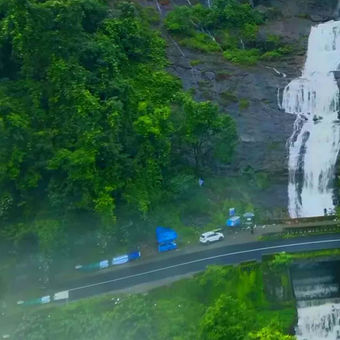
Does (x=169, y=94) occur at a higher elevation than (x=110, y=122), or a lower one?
higher

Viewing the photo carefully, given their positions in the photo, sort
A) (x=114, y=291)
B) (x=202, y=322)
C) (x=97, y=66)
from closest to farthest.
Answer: (x=202, y=322) < (x=114, y=291) < (x=97, y=66)

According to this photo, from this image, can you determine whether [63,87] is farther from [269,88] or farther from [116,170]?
[269,88]

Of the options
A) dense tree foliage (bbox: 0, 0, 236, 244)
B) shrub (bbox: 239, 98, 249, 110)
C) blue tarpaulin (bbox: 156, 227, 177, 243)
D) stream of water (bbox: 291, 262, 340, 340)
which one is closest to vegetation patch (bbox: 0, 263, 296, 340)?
stream of water (bbox: 291, 262, 340, 340)

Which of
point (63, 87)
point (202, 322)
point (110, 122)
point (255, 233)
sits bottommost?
point (202, 322)

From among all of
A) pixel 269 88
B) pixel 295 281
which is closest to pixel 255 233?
pixel 295 281

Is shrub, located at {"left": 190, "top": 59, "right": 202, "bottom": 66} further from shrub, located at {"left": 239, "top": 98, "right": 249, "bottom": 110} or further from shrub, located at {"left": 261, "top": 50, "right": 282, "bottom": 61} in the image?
shrub, located at {"left": 261, "top": 50, "right": 282, "bottom": 61}

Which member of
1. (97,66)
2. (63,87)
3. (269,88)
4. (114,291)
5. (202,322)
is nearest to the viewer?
(202,322)
